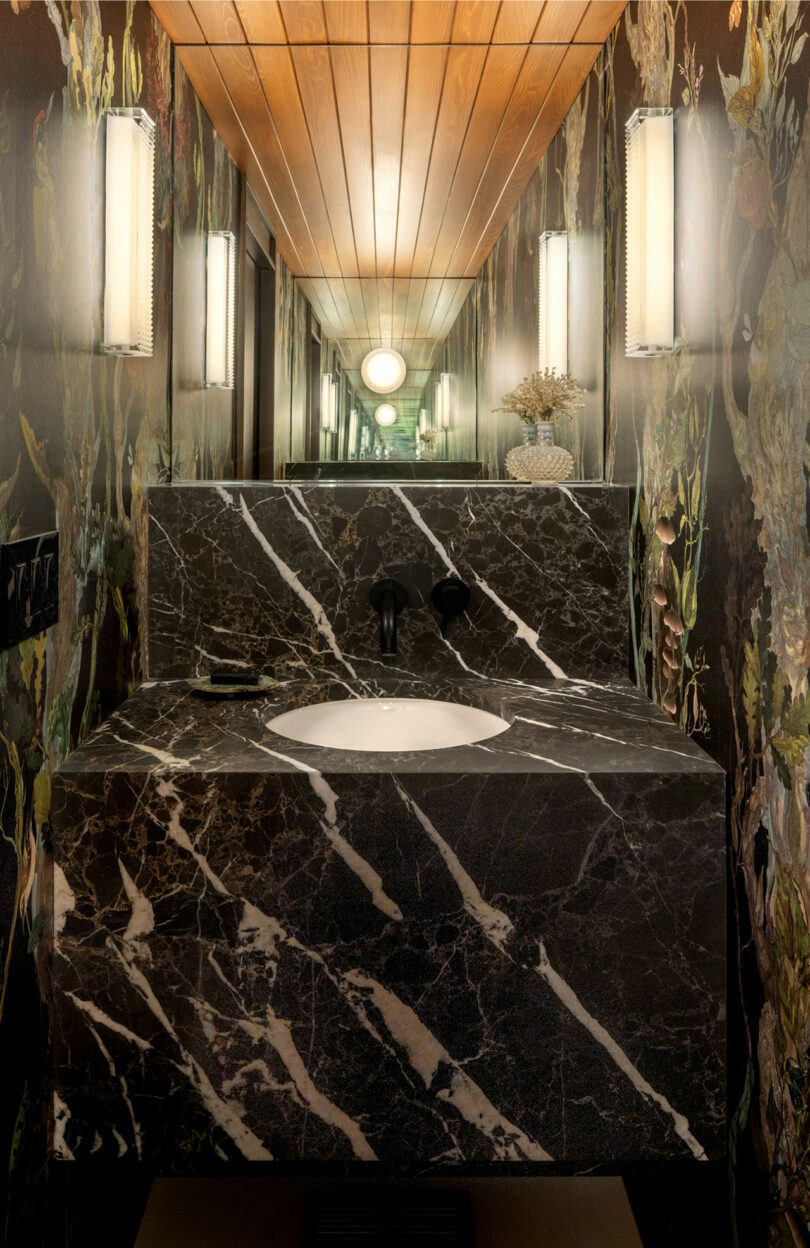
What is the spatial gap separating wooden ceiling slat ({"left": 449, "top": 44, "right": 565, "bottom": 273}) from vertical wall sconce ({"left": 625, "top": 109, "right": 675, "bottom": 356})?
0.32m

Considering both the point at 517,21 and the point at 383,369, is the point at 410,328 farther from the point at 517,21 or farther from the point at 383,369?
the point at 517,21

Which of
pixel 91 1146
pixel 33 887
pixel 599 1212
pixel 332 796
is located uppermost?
pixel 332 796

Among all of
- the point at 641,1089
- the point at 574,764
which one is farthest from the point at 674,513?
the point at 641,1089

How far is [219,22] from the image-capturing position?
5.91 feet

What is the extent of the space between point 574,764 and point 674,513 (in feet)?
1.79

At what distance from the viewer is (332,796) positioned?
1.19 meters

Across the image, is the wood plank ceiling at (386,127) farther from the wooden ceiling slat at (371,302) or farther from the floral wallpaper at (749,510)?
the floral wallpaper at (749,510)

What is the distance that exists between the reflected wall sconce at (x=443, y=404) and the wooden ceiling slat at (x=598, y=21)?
2.34 feet

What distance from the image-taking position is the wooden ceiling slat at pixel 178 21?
175cm

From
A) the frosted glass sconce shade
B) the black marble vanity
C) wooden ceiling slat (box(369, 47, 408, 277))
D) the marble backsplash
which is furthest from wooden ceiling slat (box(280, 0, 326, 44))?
the black marble vanity

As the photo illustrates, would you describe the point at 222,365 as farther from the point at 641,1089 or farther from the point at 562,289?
the point at 641,1089

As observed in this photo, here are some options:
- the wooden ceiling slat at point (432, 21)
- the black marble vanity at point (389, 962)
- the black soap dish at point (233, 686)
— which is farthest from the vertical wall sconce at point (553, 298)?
the black marble vanity at point (389, 962)

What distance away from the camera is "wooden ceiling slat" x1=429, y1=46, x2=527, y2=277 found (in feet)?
6.15

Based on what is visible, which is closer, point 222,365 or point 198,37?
point 198,37
